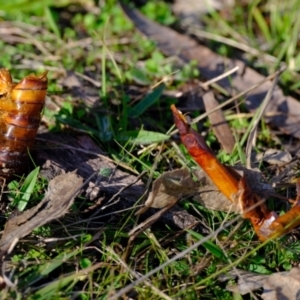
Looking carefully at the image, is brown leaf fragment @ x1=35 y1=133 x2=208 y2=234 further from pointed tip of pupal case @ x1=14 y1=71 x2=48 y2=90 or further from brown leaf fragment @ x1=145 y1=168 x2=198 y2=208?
pointed tip of pupal case @ x1=14 y1=71 x2=48 y2=90

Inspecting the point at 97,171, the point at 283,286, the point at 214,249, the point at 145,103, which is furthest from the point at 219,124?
the point at 283,286

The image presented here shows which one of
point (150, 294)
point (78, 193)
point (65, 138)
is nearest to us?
point (150, 294)

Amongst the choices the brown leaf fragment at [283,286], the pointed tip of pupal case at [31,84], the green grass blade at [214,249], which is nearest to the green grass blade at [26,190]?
the pointed tip of pupal case at [31,84]

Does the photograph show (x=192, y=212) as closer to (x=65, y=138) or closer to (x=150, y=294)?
(x=150, y=294)

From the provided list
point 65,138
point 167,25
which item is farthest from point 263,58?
point 65,138

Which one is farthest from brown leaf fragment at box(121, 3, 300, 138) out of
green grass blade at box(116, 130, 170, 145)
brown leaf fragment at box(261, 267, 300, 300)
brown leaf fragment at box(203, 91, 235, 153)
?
brown leaf fragment at box(261, 267, 300, 300)

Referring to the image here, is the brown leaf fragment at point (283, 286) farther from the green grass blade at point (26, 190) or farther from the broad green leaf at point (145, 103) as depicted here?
the broad green leaf at point (145, 103)

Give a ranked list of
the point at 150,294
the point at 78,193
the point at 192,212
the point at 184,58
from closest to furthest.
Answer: the point at 150,294 → the point at 78,193 → the point at 192,212 → the point at 184,58
